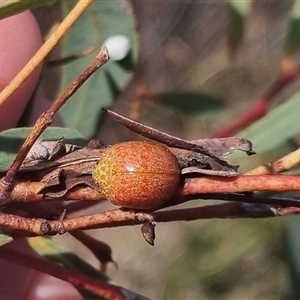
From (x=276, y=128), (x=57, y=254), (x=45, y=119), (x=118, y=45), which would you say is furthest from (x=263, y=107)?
(x=45, y=119)

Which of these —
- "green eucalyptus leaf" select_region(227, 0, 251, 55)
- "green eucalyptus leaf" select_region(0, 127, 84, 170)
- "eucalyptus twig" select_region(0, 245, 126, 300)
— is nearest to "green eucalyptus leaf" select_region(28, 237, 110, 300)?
"eucalyptus twig" select_region(0, 245, 126, 300)

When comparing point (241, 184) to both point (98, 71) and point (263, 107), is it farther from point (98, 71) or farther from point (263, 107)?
point (98, 71)

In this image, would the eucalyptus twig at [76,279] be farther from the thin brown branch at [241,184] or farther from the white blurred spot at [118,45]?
the white blurred spot at [118,45]

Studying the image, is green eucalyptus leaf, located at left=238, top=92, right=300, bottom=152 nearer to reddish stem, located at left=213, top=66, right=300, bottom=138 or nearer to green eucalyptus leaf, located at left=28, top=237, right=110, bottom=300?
reddish stem, located at left=213, top=66, right=300, bottom=138

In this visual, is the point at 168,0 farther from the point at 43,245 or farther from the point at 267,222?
the point at 43,245

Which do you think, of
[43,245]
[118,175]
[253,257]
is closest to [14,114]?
[43,245]

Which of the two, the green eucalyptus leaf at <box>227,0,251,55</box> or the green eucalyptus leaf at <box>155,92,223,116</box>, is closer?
the green eucalyptus leaf at <box>227,0,251,55</box>

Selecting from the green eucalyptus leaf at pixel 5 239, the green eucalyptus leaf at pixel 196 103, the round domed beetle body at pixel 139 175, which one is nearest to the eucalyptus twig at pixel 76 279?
the green eucalyptus leaf at pixel 5 239
